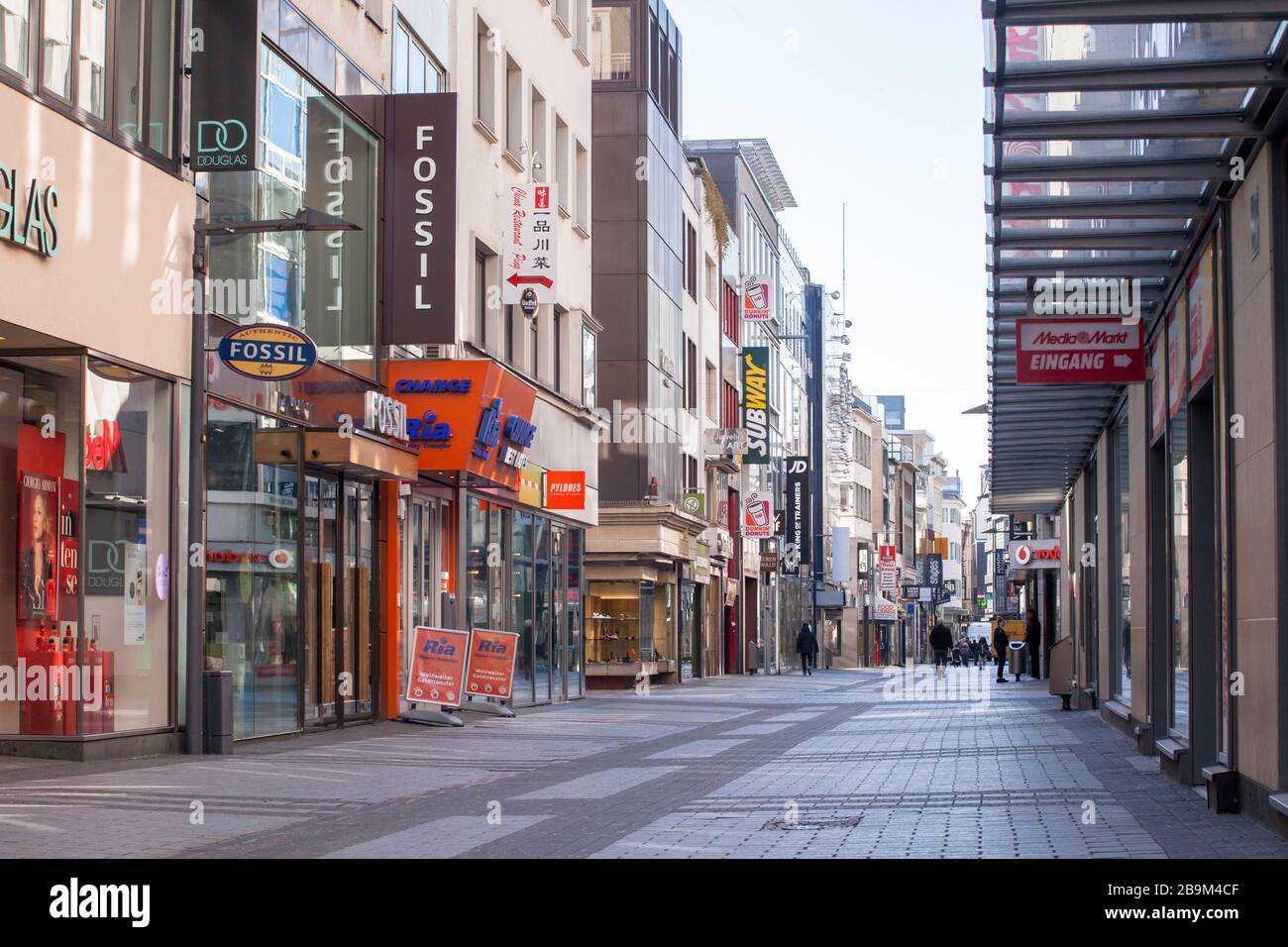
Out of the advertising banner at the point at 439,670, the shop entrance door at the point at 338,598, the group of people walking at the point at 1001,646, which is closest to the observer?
the shop entrance door at the point at 338,598

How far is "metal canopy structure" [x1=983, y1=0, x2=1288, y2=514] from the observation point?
32.0 feet

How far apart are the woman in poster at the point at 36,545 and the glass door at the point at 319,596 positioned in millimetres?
4571

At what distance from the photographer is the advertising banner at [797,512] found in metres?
70.0

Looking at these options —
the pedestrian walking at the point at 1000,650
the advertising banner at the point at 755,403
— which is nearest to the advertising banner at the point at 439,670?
the pedestrian walking at the point at 1000,650

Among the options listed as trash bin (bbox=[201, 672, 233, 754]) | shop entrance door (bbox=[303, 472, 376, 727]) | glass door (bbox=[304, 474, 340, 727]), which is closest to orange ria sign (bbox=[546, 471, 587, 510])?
shop entrance door (bbox=[303, 472, 376, 727])

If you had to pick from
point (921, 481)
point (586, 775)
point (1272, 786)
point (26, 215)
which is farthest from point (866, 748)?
point (921, 481)

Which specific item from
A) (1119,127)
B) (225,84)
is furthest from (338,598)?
(1119,127)

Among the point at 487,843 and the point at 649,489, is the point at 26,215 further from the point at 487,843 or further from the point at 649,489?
the point at 649,489

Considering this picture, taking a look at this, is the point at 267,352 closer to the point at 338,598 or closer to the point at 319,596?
the point at 319,596

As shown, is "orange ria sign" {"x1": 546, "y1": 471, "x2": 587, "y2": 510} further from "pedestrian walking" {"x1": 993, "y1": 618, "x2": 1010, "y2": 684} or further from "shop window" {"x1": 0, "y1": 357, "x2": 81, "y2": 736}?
"pedestrian walking" {"x1": 993, "y1": 618, "x2": 1010, "y2": 684}
